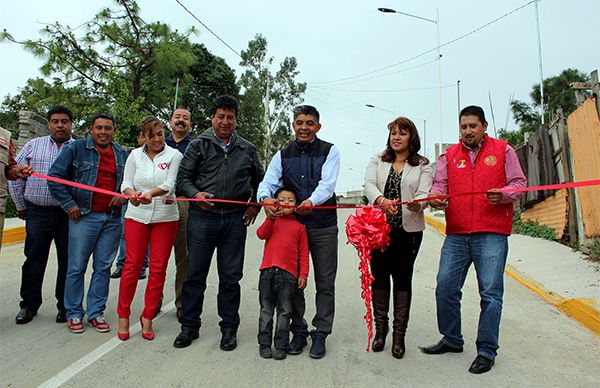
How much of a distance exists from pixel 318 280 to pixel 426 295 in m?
2.92

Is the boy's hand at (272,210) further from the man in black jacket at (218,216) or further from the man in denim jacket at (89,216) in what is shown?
the man in denim jacket at (89,216)

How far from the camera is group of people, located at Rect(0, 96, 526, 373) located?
4191 millimetres

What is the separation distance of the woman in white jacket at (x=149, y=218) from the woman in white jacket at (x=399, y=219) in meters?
1.97

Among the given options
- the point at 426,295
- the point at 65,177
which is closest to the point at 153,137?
the point at 65,177

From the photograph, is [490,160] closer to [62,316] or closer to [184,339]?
[184,339]

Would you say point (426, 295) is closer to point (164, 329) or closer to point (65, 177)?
point (164, 329)

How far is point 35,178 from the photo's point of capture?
513 centimetres

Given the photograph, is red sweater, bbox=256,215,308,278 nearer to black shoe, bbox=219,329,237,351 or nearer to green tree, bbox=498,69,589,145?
black shoe, bbox=219,329,237,351

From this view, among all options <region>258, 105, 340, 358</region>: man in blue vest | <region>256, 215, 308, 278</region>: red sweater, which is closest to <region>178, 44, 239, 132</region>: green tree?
<region>258, 105, 340, 358</region>: man in blue vest

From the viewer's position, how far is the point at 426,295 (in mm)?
6789

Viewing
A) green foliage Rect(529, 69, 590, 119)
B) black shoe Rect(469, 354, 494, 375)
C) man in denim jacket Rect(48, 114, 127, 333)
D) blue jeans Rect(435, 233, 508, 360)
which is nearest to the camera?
black shoe Rect(469, 354, 494, 375)

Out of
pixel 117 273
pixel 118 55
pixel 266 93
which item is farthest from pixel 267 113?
pixel 117 273

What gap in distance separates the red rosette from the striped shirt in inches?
126

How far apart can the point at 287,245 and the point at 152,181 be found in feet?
4.95
